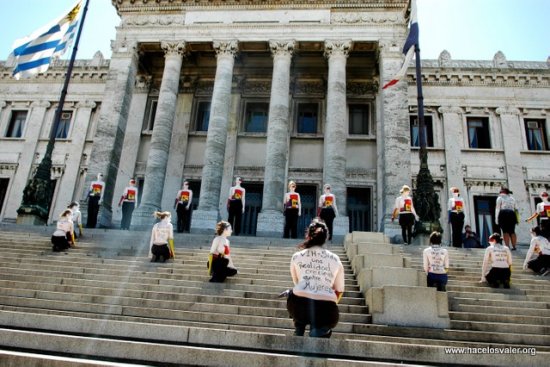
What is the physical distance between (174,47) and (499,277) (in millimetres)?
18823

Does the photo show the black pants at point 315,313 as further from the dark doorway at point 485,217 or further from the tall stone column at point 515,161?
the tall stone column at point 515,161

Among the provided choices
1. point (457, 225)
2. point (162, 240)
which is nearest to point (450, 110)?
point (457, 225)

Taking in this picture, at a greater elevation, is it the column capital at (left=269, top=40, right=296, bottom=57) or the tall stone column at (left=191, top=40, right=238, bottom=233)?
the column capital at (left=269, top=40, right=296, bottom=57)

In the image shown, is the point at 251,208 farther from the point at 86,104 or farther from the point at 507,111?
the point at 507,111

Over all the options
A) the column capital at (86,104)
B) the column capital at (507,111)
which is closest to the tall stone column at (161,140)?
the column capital at (86,104)

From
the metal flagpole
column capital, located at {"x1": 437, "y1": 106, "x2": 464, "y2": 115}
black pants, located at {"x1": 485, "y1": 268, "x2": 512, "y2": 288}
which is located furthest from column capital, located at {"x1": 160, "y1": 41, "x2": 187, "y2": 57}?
black pants, located at {"x1": 485, "y1": 268, "x2": 512, "y2": 288}

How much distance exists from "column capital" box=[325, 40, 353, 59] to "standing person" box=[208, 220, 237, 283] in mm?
14626

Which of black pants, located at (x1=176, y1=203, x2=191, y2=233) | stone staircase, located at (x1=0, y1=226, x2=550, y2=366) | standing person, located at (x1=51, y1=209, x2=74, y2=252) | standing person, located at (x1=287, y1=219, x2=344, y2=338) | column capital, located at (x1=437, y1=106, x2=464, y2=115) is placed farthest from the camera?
column capital, located at (x1=437, y1=106, x2=464, y2=115)

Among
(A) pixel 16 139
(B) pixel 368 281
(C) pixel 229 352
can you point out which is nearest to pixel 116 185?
(A) pixel 16 139

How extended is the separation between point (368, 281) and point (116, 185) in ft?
58.1

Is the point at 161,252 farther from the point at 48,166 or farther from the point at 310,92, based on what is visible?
the point at 310,92

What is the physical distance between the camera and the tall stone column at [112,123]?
19.7 meters

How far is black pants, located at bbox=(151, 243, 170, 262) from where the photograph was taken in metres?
10.7

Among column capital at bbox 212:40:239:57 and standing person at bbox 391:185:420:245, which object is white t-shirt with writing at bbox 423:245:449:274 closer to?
standing person at bbox 391:185:420:245
